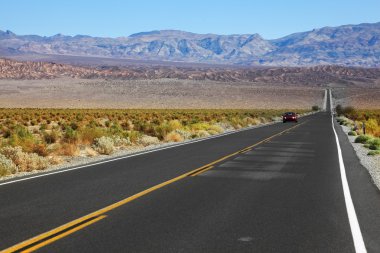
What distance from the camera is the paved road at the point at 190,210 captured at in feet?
22.9

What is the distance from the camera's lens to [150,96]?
425ft

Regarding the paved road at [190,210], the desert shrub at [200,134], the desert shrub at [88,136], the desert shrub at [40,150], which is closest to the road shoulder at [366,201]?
the paved road at [190,210]

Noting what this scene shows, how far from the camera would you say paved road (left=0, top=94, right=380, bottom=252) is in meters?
6.97

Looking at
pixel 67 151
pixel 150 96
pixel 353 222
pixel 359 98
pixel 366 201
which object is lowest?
pixel 359 98

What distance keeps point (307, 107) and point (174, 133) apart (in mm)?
112495

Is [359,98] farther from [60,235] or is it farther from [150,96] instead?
[60,235]

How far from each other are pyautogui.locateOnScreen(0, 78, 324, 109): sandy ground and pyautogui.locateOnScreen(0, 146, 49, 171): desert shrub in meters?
90.0

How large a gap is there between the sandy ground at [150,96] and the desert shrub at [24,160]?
295ft

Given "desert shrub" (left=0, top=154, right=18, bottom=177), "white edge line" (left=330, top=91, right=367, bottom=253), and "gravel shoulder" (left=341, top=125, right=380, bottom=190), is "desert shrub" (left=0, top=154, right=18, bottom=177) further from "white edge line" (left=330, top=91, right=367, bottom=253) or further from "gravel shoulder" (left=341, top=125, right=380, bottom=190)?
"gravel shoulder" (left=341, top=125, right=380, bottom=190)

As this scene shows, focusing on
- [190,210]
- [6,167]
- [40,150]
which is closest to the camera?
[190,210]

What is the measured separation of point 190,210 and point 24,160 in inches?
321

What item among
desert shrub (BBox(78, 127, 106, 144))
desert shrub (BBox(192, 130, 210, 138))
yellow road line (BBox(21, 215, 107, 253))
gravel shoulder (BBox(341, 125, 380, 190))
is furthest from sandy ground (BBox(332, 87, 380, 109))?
yellow road line (BBox(21, 215, 107, 253))

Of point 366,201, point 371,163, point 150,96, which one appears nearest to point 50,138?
point 371,163

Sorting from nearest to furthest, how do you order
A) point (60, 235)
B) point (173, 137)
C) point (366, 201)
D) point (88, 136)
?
point (60, 235) < point (366, 201) < point (88, 136) < point (173, 137)
